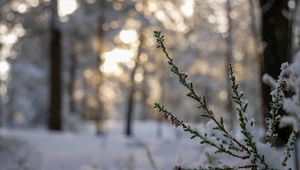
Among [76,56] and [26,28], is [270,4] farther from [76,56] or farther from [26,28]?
[76,56]

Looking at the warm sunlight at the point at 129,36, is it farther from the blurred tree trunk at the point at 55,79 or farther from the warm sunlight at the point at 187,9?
the blurred tree trunk at the point at 55,79

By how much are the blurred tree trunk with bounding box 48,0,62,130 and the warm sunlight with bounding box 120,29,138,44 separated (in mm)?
3799

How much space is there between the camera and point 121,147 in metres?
12.7

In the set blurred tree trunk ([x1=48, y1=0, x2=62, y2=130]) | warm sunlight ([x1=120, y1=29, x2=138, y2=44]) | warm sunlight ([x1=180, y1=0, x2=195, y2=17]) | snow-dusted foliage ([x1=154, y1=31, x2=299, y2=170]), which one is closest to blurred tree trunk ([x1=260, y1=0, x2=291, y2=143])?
snow-dusted foliage ([x1=154, y1=31, x2=299, y2=170])

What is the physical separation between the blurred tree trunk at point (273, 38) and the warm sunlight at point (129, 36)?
12.7m

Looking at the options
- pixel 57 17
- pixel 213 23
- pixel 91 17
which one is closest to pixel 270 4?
pixel 57 17

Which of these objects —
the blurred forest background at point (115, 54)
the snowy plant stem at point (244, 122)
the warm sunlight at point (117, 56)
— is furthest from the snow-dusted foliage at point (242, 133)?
the warm sunlight at point (117, 56)

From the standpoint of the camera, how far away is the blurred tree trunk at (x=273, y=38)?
9.42 m

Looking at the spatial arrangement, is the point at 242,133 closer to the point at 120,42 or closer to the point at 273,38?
the point at 273,38

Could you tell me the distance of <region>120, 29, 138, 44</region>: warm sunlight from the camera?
2233 centimetres

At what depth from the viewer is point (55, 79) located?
19.1 metres

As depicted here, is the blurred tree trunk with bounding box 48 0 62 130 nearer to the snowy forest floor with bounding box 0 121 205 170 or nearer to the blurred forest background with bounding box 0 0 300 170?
the blurred forest background with bounding box 0 0 300 170

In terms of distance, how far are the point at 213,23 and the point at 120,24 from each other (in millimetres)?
4737

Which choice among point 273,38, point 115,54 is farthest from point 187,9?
point 273,38
